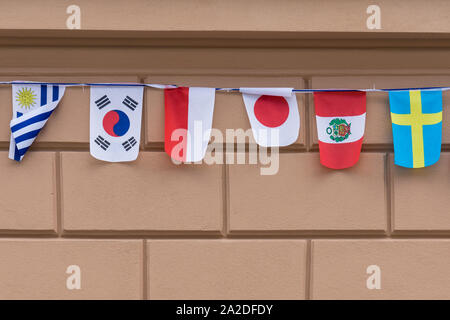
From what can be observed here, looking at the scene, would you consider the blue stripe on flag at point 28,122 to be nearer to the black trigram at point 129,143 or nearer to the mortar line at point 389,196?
the black trigram at point 129,143

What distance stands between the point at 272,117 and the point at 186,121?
0.77 metres

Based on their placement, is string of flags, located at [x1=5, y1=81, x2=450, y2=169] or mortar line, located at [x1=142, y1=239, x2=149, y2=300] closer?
string of flags, located at [x1=5, y1=81, x2=450, y2=169]

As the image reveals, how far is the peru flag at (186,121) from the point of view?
3.79 meters

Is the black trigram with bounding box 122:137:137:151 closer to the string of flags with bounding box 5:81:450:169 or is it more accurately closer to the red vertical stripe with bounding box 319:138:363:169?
the string of flags with bounding box 5:81:450:169

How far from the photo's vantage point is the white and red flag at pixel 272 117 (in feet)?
12.6

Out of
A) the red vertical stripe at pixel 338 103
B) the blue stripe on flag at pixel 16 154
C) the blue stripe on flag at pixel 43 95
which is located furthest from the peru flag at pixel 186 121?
the blue stripe on flag at pixel 16 154

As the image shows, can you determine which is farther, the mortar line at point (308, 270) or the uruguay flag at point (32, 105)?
the mortar line at point (308, 270)

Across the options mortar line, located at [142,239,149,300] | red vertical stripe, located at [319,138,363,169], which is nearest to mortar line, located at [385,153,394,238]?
red vertical stripe, located at [319,138,363,169]

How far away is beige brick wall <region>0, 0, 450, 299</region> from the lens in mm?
3857

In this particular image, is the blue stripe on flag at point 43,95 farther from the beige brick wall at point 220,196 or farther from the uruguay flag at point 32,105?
the beige brick wall at point 220,196

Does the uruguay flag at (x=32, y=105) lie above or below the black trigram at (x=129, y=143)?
above

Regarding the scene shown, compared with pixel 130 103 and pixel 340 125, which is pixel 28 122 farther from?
pixel 340 125

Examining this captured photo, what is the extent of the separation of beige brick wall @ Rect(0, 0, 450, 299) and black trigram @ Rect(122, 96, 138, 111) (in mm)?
118

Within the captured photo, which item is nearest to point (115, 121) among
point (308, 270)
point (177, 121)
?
point (177, 121)
